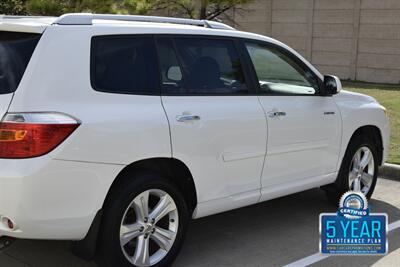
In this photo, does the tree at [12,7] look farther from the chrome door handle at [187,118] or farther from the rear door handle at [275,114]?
the chrome door handle at [187,118]

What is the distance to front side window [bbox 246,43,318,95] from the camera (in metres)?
4.88

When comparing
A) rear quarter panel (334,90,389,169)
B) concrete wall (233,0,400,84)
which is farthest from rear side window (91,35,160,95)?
concrete wall (233,0,400,84)

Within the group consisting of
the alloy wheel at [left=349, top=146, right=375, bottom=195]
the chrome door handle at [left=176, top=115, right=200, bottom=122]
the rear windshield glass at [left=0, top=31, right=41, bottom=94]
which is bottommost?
the alloy wheel at [left=349, top=146, right=375, bottom=195]

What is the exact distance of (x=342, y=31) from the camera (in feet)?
64.3

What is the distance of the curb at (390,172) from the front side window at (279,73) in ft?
7.70

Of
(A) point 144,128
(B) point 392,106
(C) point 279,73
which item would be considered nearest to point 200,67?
(A) point 144,128

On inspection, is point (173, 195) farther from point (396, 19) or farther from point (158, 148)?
point (396, 19)

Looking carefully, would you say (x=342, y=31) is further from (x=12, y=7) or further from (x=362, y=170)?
(x=362, y=170)

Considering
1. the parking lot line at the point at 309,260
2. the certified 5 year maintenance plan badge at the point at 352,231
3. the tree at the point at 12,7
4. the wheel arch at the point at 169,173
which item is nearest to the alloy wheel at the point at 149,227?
the wheel arch at the point at 169,173

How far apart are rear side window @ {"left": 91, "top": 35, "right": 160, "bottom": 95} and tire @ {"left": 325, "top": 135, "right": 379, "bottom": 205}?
2.51m

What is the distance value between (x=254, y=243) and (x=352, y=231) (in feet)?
2.85

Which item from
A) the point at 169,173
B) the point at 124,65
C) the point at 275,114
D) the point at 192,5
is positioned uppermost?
the point at 192,5

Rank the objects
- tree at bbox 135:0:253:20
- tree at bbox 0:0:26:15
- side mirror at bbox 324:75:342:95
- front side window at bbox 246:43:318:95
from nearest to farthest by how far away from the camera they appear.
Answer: front side window at bbox 246:43:318:95 < side mirror at bbox 324:75:342:95 < tree at bbox 0:0:26:15 < tree at bbox 135:0:253:20

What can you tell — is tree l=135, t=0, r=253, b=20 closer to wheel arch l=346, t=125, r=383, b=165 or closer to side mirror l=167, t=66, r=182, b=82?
wheel arch l=346, t=125, r=383, b=165
